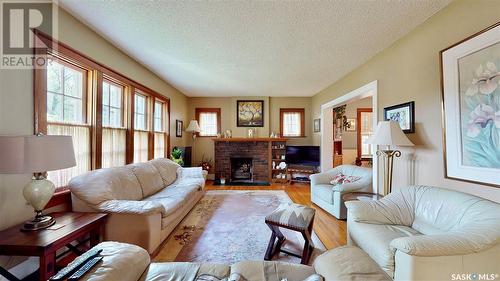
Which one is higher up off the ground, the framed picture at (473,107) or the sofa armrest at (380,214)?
the framed picture at (473,107)

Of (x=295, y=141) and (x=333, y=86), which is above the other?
(x=333, y=86)

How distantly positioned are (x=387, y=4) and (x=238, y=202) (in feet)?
12.4

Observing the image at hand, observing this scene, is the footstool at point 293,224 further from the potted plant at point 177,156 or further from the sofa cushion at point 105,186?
the potted plant at point 177,156

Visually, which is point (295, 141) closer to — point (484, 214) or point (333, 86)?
point (333, 86)

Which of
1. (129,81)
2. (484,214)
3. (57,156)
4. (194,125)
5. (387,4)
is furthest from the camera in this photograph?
(194,125)

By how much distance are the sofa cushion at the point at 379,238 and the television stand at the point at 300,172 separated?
12.7 feet

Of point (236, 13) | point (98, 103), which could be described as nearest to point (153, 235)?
point (98, 103)

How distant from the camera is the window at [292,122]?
6.71 m

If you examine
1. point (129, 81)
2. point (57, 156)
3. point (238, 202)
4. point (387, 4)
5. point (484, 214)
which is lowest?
point (238, 202)

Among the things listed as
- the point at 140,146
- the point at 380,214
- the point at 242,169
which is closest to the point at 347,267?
the point at 380,214

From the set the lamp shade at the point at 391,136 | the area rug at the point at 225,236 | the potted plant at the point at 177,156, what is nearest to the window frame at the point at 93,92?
the potted plant at the point at 177,156

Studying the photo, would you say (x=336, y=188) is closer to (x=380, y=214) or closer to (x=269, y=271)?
(x=380, y=214)

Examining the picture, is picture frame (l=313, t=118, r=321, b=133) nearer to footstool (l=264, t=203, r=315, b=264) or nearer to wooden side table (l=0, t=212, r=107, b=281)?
footstool (l=264, t=203, r=315, b=264)

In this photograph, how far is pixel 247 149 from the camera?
21.0 ft
